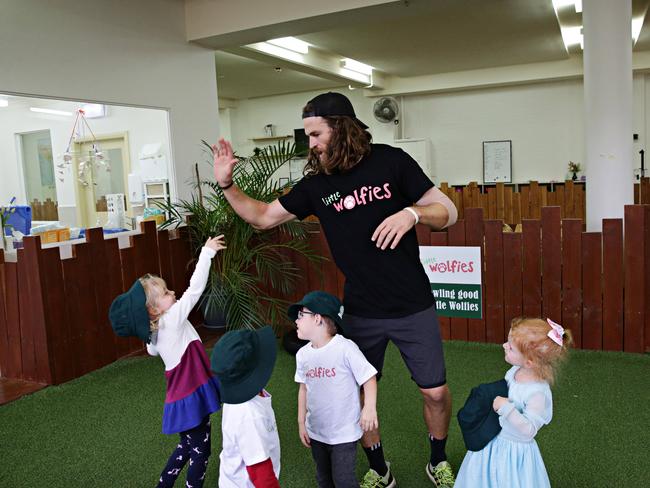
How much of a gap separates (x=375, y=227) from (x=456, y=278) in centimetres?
246

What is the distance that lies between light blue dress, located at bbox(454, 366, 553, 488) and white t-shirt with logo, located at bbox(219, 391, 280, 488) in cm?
72

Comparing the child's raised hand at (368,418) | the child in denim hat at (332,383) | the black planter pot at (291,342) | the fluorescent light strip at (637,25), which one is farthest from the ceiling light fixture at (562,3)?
the child's raised hand at (368,418)

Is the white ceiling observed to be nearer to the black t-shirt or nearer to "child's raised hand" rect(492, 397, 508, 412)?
the black t-shirt

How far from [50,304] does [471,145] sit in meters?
9.87

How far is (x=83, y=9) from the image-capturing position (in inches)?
187

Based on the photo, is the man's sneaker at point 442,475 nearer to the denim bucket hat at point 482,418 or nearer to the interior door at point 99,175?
the denim bucket hat at point 482,418

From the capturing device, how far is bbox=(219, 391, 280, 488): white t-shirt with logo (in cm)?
183

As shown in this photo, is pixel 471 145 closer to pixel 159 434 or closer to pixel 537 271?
pixel 537 271

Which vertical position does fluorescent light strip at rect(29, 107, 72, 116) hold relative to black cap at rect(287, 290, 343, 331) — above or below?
above

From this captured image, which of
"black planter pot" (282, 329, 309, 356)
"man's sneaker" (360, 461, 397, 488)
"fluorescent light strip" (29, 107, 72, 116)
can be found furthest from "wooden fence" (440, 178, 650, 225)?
"man's sneaker" (360, 461, 397, 488)

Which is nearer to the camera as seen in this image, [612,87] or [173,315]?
[173,315]

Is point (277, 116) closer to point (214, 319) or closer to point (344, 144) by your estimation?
point (214, 319)

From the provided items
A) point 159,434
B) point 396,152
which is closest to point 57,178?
point 159,434

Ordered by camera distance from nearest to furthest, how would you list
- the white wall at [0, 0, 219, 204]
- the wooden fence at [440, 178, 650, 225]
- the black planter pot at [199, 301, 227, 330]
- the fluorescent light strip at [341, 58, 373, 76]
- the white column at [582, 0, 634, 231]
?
the white wall at [0, 0, 219, 204] < the white column at [582, 0, 634, 231] < the black planter pot at [199, 301, 227, 330] < the wooden fence at [440, 178, 650, 225] < the fluorescent light strip at [341, 58, 373, 76]
